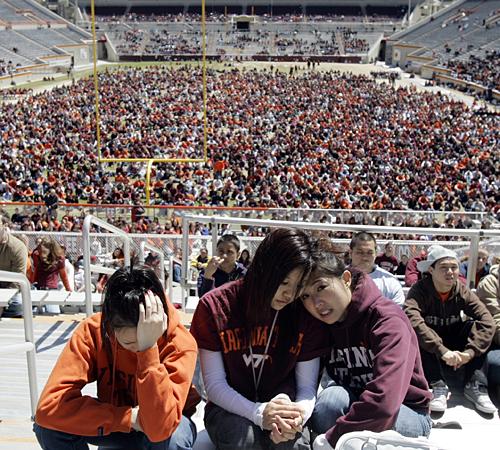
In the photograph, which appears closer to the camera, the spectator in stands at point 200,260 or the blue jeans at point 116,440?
the blue jeans at point 116,440

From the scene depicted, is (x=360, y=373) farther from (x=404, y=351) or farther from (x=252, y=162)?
(x=252, y=162)

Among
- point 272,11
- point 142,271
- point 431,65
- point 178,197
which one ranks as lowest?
point 178,197

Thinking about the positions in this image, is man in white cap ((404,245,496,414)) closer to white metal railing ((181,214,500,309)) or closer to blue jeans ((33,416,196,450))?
white metal railing ((181,214,500,309))

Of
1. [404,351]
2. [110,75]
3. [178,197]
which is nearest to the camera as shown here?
[404,351]

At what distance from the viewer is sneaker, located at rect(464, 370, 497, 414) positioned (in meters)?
3.03

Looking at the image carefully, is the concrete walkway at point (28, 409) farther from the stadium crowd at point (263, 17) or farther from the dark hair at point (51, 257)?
the stadium crowd at point (263, 17)

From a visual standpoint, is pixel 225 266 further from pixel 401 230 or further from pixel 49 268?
pixel 49 268


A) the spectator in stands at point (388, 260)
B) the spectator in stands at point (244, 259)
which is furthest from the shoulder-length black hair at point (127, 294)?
the spectator in stands at point (388, 260)

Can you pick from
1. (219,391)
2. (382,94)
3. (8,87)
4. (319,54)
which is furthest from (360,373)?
(319,54)

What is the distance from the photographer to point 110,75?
139 feet

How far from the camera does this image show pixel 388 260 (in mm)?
5598

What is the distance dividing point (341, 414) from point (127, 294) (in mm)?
944

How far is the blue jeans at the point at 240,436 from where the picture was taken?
231 centimetres

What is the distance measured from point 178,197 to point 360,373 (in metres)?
12.3
